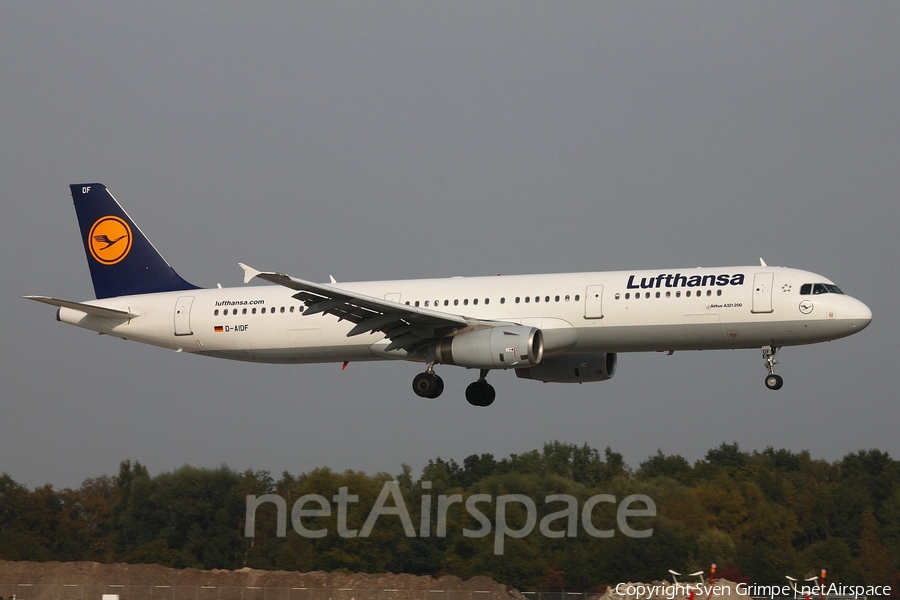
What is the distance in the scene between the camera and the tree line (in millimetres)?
60281

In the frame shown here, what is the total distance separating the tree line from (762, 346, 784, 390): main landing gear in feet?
63.8

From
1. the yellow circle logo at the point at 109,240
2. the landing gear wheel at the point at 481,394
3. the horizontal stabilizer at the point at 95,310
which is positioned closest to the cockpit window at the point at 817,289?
the landing gear wheel at the point at 481,394

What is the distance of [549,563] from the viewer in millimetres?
60719

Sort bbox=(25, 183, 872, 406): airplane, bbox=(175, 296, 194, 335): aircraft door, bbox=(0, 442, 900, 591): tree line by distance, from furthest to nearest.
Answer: bbox=(0, 442, 900, 591): tree line < bbox=(175, 296, 194, 335): aircraft door < bbox=(25, 183, 872, 406): airplane

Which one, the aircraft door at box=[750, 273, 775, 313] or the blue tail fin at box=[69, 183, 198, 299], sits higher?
the blue tail fin at box=[69, 183, 198, 299]

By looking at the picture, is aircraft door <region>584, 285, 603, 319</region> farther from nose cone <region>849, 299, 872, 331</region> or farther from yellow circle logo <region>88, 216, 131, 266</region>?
yellow circle logo <region>88, 216, 131, 266</region>

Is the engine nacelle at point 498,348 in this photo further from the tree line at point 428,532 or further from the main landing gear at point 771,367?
the tree line at point 428,532

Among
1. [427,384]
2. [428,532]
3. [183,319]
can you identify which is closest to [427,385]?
[427,384]

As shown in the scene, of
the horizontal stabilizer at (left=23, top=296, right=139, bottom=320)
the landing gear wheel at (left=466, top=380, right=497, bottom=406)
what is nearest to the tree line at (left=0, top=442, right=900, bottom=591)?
the landing gear wheel at (left=466, top=380, right=497, bottom=406)

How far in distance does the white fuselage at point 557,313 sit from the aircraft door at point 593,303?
42mm

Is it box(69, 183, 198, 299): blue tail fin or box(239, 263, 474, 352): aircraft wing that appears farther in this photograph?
box(69, 183, 198, 299): blue tail fin

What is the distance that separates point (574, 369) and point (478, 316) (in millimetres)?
4986

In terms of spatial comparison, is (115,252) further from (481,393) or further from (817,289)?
(817,289)

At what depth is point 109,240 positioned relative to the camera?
48.9 metres
